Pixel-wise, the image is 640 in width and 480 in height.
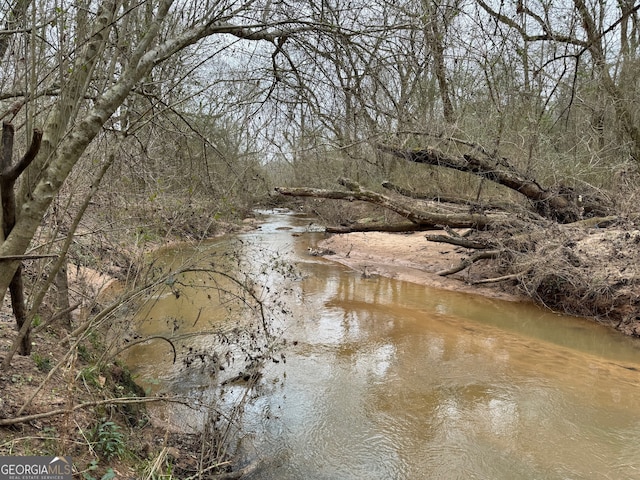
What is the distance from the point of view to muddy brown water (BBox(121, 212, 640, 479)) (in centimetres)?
436

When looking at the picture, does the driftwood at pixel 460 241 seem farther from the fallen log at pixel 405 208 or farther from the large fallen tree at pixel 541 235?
the fallen log at pixel 405 208

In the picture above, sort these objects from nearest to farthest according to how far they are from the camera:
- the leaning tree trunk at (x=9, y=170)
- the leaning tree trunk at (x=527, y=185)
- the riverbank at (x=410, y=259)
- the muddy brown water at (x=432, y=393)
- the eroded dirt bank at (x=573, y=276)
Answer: the leaning tree trunk at (x=9, y=170) < the muddy brown water at (x=432, y=393) < the eroded dirt bank at (x=573, y=276) < the leaning tree trunk at (x=527, y=185) < the riverbank at (x=410, y=259)

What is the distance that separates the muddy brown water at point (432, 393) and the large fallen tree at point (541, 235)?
2.19ft

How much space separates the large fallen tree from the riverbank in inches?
13.2

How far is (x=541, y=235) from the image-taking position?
964 centimetres

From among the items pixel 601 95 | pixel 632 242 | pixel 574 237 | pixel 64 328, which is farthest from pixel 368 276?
pixel 64 328

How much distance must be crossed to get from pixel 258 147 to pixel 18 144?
262 cm

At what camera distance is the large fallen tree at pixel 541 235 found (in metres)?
8.46

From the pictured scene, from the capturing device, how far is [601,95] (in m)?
10.9

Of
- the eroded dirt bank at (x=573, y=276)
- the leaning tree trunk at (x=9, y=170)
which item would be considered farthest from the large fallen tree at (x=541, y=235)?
the leaning tree trunk at (x=9, y=170)

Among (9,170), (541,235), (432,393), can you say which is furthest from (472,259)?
(9,170)

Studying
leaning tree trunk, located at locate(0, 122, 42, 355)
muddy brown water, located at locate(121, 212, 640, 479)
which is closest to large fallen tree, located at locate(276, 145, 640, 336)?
muddy brown water, located at locate(121, 212, 640, 479)

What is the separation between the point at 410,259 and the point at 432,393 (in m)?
9.27

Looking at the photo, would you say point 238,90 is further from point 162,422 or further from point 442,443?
point 442,443
